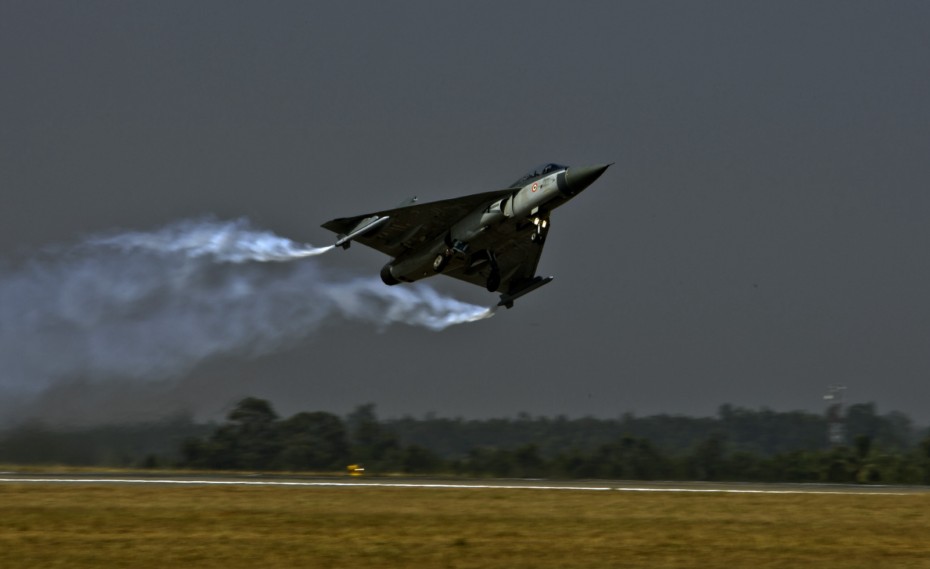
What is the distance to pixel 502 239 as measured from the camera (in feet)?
109

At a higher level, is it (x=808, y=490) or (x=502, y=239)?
(x=502, y=239)

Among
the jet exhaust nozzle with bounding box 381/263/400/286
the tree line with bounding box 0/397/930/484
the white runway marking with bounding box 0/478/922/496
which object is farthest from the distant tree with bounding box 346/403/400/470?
the white runway marking with bounding box 0/478/922/496

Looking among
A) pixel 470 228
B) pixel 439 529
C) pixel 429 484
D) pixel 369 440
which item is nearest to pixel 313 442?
pixel 369 440

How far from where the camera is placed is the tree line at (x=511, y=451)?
1539 inches

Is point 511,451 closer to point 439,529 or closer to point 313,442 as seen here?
point 313,442

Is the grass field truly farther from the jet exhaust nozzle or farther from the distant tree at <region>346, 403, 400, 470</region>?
the distant tree at <region>346, 403, 400, 470</region>

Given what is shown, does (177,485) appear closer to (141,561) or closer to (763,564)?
(141,561)

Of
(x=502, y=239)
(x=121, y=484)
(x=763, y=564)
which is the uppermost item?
(x=502, y=239)

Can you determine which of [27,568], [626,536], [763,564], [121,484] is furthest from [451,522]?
[121,484]

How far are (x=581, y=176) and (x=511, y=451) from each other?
2072 centimetres

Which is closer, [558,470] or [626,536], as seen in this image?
[626,536]

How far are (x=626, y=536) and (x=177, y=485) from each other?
38.4 feet

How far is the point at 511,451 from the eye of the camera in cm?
4766

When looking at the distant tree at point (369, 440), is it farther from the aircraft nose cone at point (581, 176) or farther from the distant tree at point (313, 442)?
the aircraft nose cone at point (581, 176)
